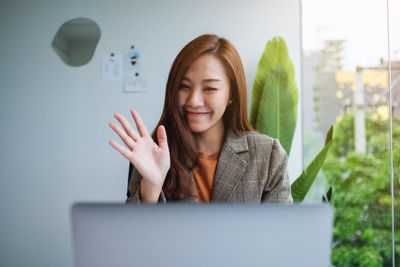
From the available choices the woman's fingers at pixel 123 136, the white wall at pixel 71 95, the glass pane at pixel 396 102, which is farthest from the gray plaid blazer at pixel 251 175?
the glass pane at pixel 396 102

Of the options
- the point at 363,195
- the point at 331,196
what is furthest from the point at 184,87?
the point at 363,195

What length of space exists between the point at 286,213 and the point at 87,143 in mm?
2231

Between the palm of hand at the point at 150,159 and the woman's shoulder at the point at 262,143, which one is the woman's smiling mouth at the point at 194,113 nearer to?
the woman's shoulder at the point at 262,143

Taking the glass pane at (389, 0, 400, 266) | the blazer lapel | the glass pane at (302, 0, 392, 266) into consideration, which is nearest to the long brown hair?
the blazer lapel

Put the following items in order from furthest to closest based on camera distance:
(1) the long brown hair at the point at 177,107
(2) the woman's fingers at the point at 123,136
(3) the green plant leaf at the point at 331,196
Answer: (3) the green plant leaf at the point at 331,196 < (1) the long brown hair at the point at 177,107 < (2) the woman's fingers at the point at 123,136

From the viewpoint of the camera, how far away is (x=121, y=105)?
2.46 metres

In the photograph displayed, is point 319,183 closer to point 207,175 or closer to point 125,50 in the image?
point 207,175

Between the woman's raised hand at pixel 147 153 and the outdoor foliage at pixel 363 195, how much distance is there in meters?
1.73

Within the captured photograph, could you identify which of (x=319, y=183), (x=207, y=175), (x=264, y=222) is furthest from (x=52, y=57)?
(x=264, y=222)

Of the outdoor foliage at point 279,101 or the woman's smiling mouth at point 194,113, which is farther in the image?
the outdoor foliage at point 279,101

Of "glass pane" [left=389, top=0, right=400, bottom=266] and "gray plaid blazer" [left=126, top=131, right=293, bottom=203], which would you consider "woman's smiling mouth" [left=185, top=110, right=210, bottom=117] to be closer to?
"gray plaid blazer" [left=126, top=131, right=293, bottom=203]

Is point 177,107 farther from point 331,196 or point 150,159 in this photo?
point 331,196

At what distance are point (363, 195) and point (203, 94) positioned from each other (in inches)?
61.6

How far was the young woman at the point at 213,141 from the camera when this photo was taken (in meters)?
1.56
